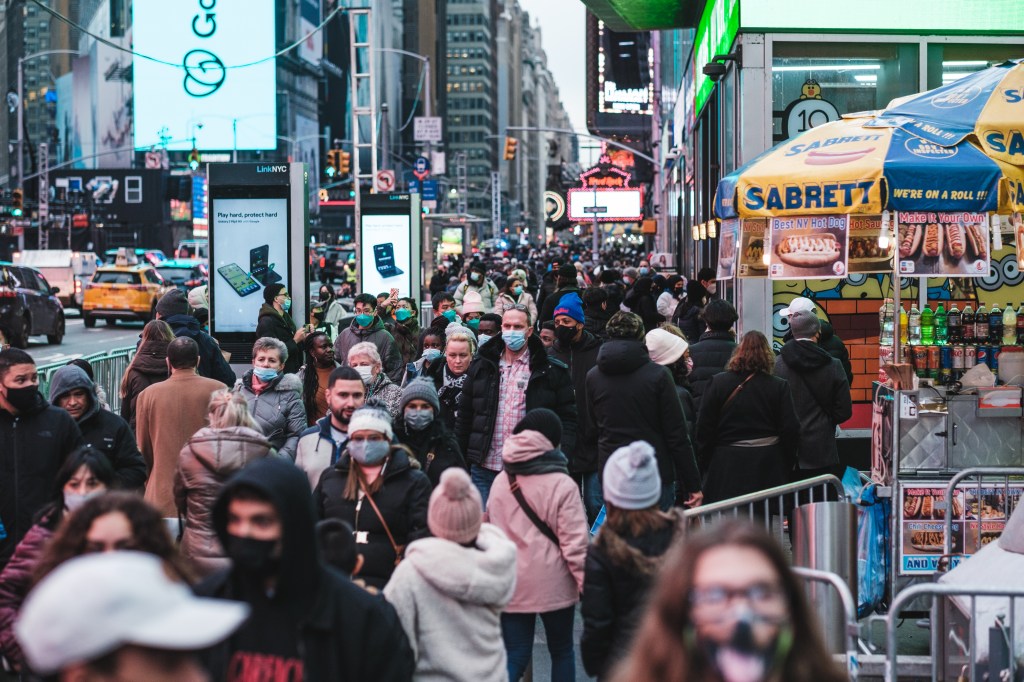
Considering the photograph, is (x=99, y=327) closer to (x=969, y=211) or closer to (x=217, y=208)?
(x=217, y=208)

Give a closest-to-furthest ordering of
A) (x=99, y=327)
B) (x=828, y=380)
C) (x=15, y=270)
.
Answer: (x=828, y=380), (x=15, y=270), (x=99, y=327)

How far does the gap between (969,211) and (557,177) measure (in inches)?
4138

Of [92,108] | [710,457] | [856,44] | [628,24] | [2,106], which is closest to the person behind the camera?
[710,457]

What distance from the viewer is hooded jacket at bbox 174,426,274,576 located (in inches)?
280

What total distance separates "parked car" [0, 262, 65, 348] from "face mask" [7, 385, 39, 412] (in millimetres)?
23494

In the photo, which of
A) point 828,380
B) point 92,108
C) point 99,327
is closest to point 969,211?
point 828,380

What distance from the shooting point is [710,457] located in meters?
9.64

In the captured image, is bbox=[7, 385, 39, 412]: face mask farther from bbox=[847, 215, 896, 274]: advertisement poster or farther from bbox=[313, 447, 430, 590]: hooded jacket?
bbox=[847, 215, 896, 274]: advertisement poster

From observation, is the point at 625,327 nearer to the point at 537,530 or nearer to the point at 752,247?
the point at 752,247

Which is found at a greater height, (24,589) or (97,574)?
(97,574)

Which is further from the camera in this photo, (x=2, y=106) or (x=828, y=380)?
(x=2, y=106)

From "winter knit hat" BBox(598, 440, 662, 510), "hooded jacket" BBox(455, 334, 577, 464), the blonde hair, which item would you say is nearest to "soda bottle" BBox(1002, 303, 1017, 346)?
"hooded jacket" BBox(455, 334, 577, 464)

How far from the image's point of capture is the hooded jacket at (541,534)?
666cm

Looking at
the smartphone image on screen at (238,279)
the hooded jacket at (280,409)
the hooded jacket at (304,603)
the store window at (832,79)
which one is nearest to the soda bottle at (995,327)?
the hooded jacket at (280,409)
